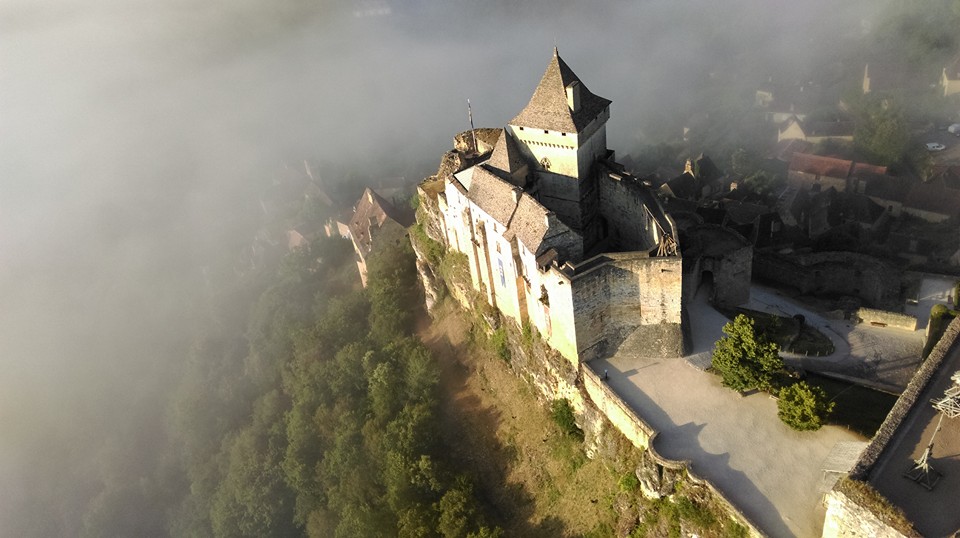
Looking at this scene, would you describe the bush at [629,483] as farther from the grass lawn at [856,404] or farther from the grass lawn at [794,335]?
the grass lawn at [794,335]

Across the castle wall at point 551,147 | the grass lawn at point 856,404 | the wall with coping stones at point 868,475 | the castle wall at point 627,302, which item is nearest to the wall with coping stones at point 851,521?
the wall with coping stones at point 868,475

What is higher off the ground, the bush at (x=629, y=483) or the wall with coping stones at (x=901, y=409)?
the wall with coping stones at (x=901, y=409)

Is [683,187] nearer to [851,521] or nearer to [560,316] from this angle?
[560,316]

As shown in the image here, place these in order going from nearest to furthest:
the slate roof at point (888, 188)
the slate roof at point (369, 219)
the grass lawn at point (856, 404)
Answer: the grass lawn at point (856, 404)
the slate roof at point (888, 188)
the slate roof at point (369, 219)

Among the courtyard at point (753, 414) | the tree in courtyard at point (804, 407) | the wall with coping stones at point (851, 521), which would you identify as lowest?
the courtyard at point (753, 414)

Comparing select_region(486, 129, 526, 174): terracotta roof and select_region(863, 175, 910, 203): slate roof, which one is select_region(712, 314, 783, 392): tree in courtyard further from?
select_region(863, 175, 910, 203): slate roof

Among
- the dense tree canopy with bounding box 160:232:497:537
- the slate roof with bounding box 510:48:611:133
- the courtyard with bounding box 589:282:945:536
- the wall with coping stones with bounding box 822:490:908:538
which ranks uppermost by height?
the slate roof with bounding box 510:48:611:133

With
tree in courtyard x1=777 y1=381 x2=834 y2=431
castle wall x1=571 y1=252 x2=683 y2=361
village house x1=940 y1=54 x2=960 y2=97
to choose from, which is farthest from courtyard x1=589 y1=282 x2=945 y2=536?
village house x1=940 y1=54 x2=960 y2=97
